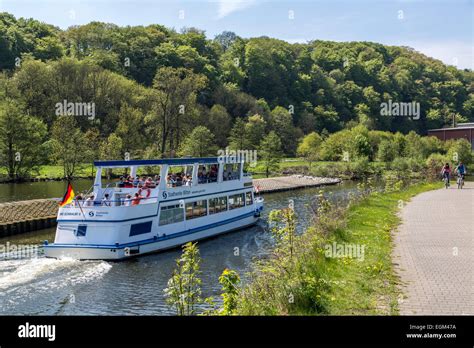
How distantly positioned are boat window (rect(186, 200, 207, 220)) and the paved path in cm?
1348

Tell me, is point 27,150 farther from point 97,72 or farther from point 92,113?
point 97,72

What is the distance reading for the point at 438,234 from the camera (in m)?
22.1

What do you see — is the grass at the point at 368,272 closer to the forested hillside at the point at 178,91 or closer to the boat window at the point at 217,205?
the boat window at the point at 217,205

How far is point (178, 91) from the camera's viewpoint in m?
95.4

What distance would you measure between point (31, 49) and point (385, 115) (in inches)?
4368

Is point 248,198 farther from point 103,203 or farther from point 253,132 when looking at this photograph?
point 253,132

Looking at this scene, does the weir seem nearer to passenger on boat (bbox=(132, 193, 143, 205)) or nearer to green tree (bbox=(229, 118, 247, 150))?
passenger on boat (bbox=(132, 193, 143, 205))

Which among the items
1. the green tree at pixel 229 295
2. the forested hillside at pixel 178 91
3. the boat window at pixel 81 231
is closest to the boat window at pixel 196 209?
the boat window at pixel 81 231

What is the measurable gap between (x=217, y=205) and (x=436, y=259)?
2161 cm

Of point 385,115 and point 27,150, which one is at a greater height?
point 385,115

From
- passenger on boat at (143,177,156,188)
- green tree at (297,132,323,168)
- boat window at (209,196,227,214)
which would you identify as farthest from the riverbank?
green tree at (297,132,323,168)

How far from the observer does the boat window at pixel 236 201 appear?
38.8 meters

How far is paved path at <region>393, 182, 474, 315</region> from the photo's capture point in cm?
1235

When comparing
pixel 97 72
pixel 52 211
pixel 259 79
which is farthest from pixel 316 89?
pixel 52 211
